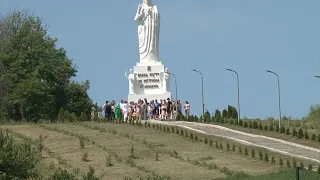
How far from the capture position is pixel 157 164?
35.3m

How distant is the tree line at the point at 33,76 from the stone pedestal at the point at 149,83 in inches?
184

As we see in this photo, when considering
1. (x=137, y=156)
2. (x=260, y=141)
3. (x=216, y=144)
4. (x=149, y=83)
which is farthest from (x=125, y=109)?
(x=137, y=156)

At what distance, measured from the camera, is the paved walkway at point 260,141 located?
3897 cm

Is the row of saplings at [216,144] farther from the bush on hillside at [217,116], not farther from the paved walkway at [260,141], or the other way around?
the bush on hillside at [217,116]

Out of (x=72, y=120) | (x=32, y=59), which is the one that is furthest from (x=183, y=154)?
(x=32, y=59)

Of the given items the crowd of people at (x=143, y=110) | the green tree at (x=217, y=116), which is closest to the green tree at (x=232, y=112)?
the green tree at (x=217, y=116)

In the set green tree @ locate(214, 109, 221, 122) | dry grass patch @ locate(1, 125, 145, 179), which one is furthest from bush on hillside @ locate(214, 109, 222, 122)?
dry grass patch @ locate(1, 125, 145, 179)

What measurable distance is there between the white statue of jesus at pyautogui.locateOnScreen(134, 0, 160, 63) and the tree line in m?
5.43

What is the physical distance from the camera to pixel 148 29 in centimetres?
6288

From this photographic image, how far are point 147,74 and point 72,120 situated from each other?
31.6 feet

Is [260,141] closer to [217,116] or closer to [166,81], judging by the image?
[217,116]

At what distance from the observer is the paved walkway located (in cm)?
3897

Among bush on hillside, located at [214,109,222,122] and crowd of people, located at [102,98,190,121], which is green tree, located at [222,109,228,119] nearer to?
bush on hillside, located at [214,109,222,122]

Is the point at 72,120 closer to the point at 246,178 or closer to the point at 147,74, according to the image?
the point at 147,74
